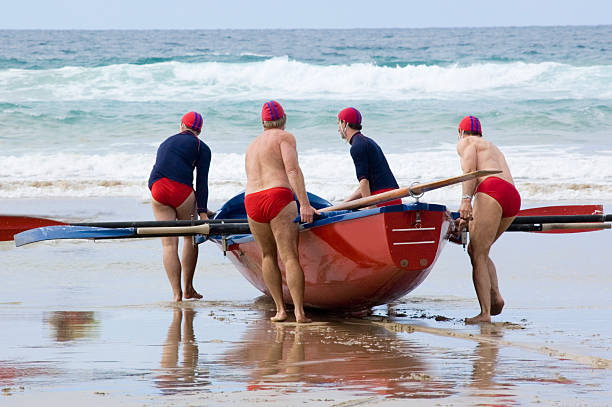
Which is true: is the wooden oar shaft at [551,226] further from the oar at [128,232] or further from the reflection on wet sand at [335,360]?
the oar at [128,232]

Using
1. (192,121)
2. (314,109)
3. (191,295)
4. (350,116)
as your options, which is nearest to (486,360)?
(350,116)

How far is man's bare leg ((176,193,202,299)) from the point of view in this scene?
7.89 m

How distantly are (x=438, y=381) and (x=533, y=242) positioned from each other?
6063 millimetres

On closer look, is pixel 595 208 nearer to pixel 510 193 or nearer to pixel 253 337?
pixel 510 193

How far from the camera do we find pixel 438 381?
15.4 ft

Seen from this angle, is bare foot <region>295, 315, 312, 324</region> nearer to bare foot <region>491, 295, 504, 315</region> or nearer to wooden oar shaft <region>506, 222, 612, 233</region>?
bare foot <region>491, 295, 504, 315</region>

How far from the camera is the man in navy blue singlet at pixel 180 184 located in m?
7.78

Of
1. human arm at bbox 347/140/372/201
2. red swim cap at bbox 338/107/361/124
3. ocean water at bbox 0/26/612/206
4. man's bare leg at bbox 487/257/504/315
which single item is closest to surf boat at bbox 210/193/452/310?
human arm at bbox 347/140/372/201

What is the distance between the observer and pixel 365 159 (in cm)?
717

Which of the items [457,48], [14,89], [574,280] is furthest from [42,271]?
[457,48]

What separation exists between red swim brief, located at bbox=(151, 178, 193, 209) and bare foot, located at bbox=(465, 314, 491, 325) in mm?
2655

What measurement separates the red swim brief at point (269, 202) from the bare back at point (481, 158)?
48.7 inches

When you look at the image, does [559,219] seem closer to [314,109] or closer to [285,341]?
[285,341]

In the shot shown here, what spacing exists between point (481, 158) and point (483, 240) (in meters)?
0.58
